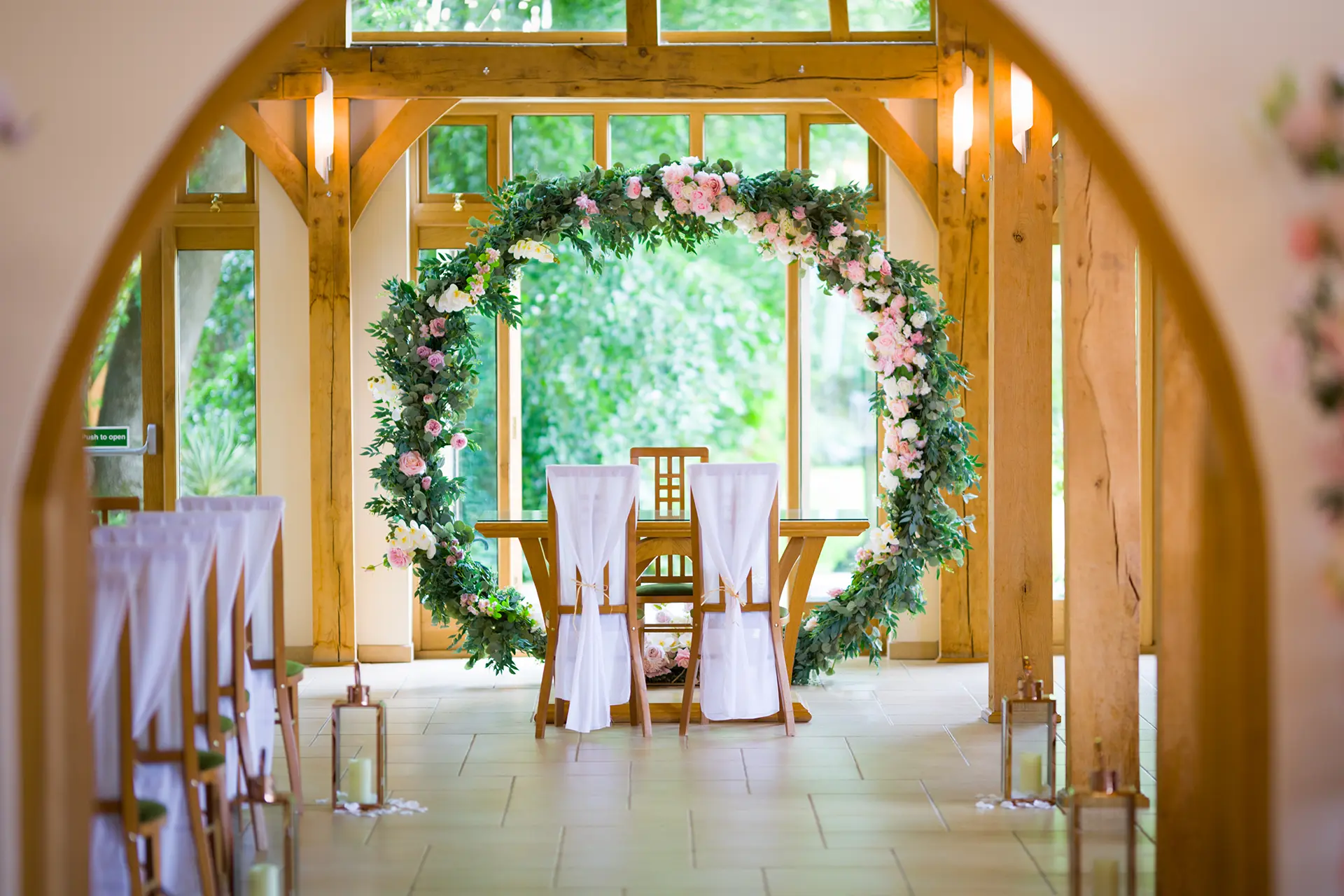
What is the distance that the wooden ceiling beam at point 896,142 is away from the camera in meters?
6.31

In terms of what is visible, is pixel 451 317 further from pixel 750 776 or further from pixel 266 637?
pixel 750 776

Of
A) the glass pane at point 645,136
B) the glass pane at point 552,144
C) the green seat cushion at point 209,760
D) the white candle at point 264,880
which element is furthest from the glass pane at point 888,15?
the white candle at point 264,880

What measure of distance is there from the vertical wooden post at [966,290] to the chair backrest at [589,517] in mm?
2185

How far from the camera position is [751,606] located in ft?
16.4

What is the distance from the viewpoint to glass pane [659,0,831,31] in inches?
247

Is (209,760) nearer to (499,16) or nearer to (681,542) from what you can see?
(681,542)

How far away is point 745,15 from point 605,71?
832mm

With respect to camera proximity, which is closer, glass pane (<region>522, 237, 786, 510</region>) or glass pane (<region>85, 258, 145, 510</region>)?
glass pane (<region>85, 258, 145, 510</region>)

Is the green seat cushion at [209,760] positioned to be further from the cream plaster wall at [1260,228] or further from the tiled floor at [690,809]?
the cream plaster wall at [1260,228]

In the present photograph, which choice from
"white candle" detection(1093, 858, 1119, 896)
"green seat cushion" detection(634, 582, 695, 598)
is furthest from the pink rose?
"white candle" detection(1093, 858, 1119, 896)

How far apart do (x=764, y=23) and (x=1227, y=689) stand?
4.55 m

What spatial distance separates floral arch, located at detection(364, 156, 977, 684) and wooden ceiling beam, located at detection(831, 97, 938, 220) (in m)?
0.85

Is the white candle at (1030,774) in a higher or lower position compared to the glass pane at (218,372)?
lower

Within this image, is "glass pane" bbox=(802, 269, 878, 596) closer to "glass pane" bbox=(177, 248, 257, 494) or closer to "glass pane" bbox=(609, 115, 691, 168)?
"glass pane" bbox=(609, 115, 691, 168)
